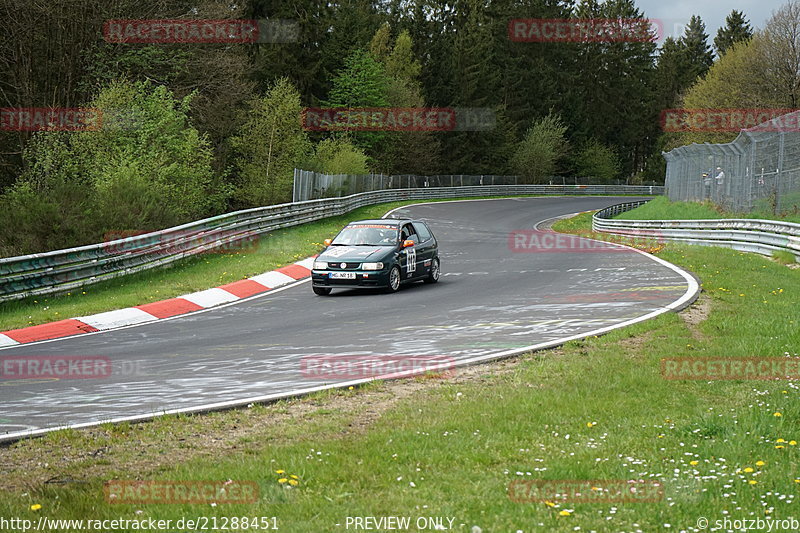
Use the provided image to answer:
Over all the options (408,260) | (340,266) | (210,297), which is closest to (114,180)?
(210,297)

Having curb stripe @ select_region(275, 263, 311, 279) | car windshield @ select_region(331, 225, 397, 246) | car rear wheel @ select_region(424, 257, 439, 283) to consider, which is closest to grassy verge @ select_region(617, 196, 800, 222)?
car rear wheel @ select_region(424, 257, 439, 283)

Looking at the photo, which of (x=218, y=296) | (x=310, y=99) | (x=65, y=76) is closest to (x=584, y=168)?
(x=310, y=99)

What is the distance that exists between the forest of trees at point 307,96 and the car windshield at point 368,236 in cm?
641

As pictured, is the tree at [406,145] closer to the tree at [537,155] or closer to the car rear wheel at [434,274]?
the tree at [537,155]

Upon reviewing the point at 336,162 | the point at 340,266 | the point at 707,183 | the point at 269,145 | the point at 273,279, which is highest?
the point at 269,145

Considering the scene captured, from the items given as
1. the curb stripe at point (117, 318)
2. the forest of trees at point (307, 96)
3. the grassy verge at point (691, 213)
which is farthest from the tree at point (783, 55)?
the curb stripe at point (117, 318)

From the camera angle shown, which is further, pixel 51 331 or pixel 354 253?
pixel 354 253

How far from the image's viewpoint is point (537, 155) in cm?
8844

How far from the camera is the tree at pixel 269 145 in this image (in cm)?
4738

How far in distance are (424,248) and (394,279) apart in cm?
159

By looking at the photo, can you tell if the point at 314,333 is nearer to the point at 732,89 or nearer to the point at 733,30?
the point at 732,89

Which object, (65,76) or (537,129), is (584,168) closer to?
(537,129)

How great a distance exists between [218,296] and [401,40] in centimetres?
7014

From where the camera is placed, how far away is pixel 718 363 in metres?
9.09
